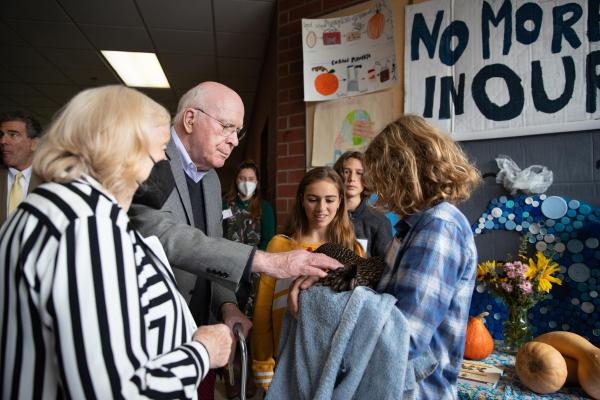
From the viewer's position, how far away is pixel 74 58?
441 centimetres

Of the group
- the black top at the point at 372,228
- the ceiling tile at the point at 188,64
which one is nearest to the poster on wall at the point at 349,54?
the black top at the point at 372,228

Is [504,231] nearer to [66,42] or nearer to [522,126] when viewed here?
[522,126]

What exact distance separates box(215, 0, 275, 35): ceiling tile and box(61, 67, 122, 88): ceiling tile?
1.89 metres

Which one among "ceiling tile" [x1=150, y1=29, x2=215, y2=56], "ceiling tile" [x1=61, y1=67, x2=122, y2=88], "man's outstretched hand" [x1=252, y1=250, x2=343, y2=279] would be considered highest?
"ceiling tile" [x1=150, y1=29, x2=215, y2=56]

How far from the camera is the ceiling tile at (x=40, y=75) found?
15.4 ft

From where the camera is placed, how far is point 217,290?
5.17 feet

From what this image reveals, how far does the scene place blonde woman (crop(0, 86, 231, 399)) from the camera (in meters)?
0.63

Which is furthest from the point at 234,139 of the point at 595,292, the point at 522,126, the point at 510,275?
the point at 595,292

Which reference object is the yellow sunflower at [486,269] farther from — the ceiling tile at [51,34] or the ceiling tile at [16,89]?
the ceiling tile at [16,89]

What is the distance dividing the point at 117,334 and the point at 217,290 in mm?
938

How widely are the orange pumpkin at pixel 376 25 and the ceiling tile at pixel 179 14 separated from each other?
149cm

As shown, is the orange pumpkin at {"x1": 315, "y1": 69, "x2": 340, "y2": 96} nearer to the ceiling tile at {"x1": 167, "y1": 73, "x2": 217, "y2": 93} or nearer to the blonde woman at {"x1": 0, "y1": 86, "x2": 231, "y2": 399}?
the blonde woman at {"x1": 0, "y1": 86, "x2": 231, "y2": 399}

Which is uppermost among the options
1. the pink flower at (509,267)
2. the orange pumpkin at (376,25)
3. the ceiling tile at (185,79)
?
the ceiling tile at (185,79)

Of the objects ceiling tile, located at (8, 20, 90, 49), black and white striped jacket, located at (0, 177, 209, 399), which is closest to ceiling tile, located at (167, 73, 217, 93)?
ceiling tile, located at (8, 20, 90, 49)
